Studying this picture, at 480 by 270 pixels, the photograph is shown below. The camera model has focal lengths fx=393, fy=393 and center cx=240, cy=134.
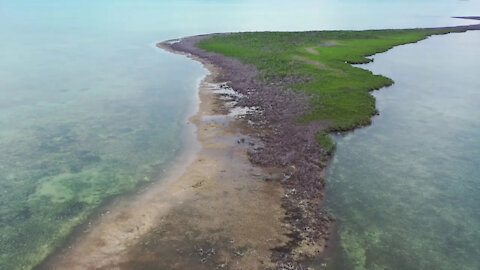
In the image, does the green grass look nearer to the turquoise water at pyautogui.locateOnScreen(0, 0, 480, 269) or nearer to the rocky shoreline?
the rocky shoreline

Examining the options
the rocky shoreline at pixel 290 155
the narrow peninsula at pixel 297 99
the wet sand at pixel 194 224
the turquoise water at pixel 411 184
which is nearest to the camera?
the wet sand at pixel 194 224

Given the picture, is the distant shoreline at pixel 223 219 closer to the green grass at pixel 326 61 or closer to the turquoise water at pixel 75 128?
the turquoise water at pixel 75 128

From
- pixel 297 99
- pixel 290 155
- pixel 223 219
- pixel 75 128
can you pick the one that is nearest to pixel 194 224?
pixel 223 219

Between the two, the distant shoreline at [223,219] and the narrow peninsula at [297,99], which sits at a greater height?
the narrow peninsula at [297,99]

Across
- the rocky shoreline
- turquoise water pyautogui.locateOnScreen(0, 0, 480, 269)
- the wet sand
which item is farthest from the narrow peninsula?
turquoise water pyautogui.locateOnScreen(0, 0, 480, 269)

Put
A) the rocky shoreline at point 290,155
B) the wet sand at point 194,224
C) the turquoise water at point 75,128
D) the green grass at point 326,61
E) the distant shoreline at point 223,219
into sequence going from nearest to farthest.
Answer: the wet sand at point 194,224, the distant shoreline at point 223,219, the rocky shoreline at point 290,155, the turquoise water at point 75,128, the green grass at point 326,61

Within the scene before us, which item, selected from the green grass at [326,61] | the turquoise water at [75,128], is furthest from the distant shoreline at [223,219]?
the green grass at [326,61]
